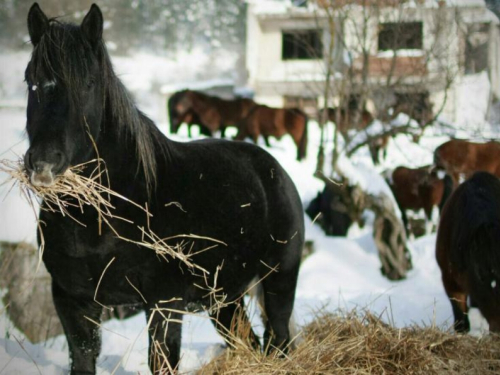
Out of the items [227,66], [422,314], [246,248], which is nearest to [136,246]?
[246,248]

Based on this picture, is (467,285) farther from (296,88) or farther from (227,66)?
(227,66)

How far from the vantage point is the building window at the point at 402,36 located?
10.3 meters

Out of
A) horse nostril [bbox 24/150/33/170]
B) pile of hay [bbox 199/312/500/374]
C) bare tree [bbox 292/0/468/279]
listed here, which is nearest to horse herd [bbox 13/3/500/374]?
horse nostril [bbox 24/150/33/170]

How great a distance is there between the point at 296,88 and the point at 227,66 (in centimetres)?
2424

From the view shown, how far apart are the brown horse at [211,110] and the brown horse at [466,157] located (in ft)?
23.1

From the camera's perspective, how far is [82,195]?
2643mm

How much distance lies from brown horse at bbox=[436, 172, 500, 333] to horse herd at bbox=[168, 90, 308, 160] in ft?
33.1

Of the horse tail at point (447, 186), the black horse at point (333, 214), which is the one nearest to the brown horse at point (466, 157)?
the horse tail at point (447, 186)

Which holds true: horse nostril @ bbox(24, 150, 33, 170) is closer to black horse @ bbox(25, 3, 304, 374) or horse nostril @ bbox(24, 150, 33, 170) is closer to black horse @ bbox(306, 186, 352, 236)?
black horse @ bbox(25, 3, 304, 374)

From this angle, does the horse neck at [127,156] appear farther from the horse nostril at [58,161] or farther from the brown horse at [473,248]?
the brown horse at [473,248]

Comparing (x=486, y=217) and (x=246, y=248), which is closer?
(x=246, y=248)

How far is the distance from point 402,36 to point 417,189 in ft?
8.90

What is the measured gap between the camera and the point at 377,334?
3.48 m

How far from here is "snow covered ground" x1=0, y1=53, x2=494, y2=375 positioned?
12.7ft
